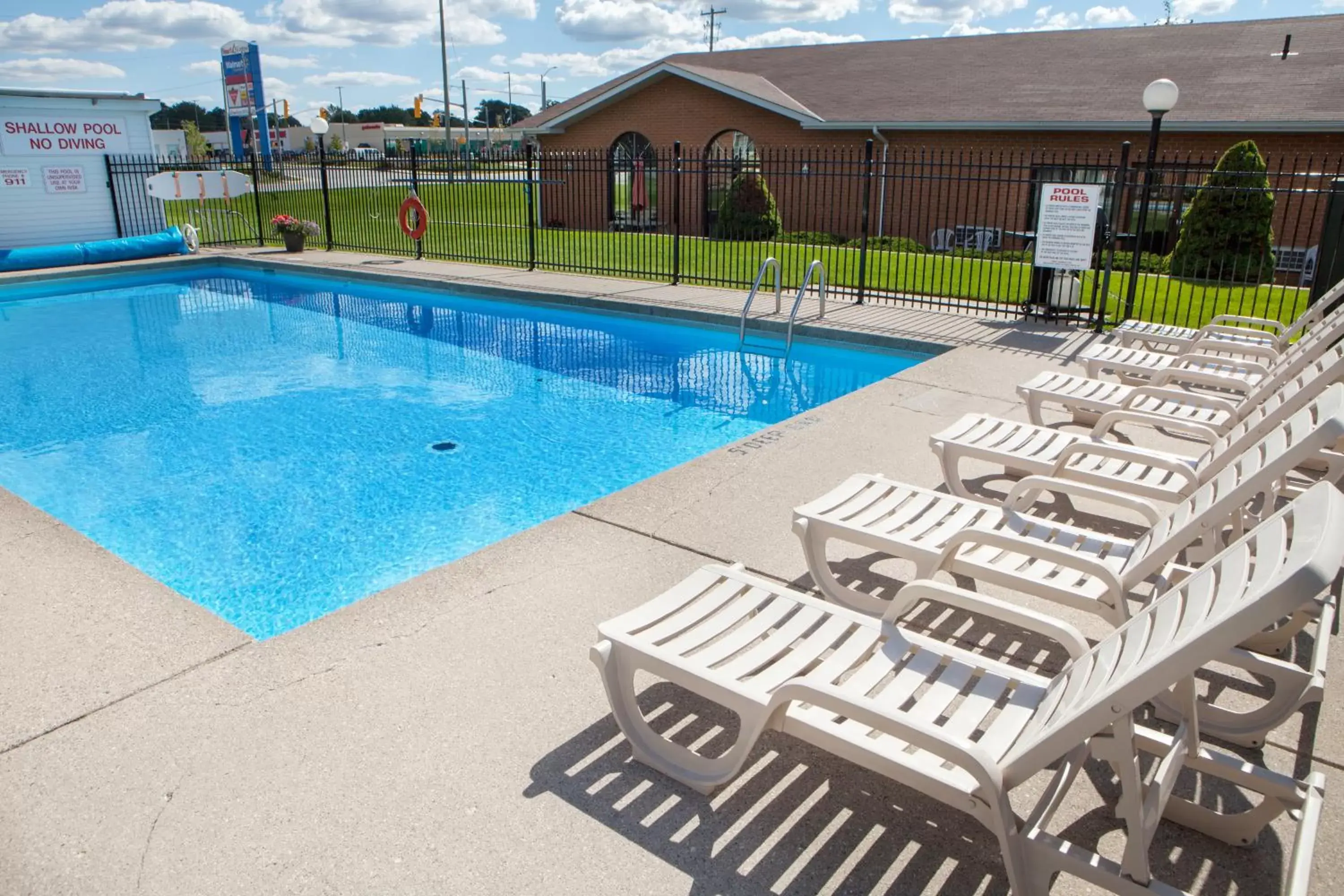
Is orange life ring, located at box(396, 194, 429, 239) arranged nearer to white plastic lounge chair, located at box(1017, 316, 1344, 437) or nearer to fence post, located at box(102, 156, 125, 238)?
fence post, located at box(102, 156, 125, 238)

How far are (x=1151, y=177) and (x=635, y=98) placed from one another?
55.1 feet

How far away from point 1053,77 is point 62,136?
1958 centimetres

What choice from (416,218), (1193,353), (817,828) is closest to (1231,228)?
(1193,353)

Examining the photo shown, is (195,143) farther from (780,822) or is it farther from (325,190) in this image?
(780,822)

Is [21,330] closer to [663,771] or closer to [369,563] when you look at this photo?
[369,563]

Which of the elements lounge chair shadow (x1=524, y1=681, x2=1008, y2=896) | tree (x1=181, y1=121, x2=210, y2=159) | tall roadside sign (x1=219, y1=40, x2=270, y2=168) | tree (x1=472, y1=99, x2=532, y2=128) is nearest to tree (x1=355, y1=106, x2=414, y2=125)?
tree (x1=472, y1=99, x2=532, y2=128)

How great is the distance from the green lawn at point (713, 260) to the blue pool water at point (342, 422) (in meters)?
2.76

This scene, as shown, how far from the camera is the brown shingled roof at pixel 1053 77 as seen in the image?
16625 millimetres

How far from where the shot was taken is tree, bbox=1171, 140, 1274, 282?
13078 mm

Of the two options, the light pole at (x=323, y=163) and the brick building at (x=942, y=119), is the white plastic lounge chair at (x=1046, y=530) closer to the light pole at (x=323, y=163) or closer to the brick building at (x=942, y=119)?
the brick building at (x=942, y=119)

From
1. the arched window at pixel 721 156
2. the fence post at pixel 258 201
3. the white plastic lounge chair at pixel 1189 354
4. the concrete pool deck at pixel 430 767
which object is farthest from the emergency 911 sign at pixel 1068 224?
the fence post at pixel 258 201

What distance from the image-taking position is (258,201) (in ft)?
59.6

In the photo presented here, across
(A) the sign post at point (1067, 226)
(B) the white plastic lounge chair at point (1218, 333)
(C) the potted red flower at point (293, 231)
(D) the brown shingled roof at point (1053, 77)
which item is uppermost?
(D) the brown shingled roof at point (1053, 77)

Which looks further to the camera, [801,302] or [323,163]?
[323,163]
